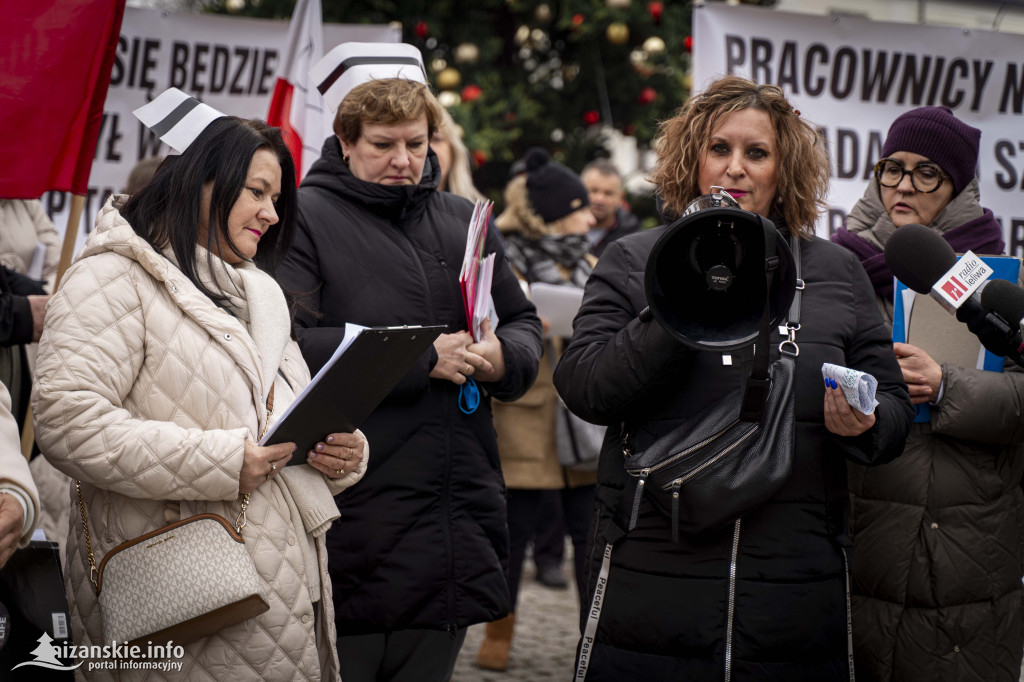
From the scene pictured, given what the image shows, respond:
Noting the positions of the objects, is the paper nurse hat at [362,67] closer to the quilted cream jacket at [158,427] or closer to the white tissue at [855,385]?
the quilted cream jacket at [158,427]

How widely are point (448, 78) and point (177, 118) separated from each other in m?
5.10

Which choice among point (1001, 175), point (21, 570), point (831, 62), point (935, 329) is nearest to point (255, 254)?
point (21, 570)

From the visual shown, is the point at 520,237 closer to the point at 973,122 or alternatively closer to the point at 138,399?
the point at 973,122

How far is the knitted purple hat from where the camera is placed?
3.53 meters

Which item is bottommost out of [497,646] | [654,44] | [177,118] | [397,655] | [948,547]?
[497,646]

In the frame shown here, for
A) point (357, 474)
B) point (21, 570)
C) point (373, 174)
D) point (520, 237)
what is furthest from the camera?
point (520, 237)

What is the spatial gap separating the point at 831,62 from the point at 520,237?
5.90ft

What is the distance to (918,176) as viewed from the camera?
359cm

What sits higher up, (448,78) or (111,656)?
(448,78)

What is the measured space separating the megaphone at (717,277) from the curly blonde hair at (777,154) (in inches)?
17.3

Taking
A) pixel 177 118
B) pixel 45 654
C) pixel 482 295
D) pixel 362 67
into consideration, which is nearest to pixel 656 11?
pixel 362 67

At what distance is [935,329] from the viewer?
335 centimetres

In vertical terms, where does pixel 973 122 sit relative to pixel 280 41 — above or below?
below

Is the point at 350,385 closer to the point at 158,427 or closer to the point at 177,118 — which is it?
the point at 158,427
